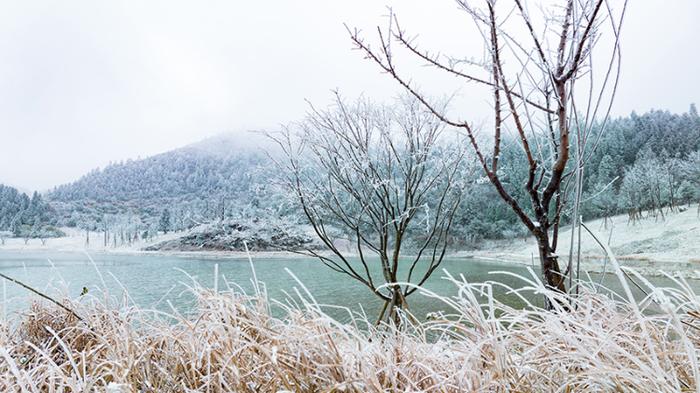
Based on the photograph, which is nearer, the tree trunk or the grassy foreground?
the grassy foreground

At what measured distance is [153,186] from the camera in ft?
271

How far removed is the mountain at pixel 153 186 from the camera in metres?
64.6

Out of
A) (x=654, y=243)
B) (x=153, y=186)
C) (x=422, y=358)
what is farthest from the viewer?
(x=153, y=186)

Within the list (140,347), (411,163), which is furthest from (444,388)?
(411,163)

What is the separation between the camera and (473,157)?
3602mm

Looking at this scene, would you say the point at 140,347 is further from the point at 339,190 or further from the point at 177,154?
the point at 177,154

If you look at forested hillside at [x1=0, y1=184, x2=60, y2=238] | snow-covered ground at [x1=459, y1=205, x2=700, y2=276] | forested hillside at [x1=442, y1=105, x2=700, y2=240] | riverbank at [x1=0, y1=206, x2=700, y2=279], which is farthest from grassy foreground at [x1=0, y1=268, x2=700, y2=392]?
forested hillside at [x1=0, y1=184, x2=60, y2=238]

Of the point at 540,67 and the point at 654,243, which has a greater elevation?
the point at 540,67

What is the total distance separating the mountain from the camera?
2542 inches

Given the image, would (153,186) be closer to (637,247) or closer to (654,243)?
(637,247)

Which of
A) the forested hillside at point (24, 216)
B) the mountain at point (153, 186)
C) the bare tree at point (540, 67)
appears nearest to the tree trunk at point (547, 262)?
the bare tree at point (540, 67)

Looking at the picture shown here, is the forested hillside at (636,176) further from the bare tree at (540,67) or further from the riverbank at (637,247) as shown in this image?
the bare tree at (540,67)

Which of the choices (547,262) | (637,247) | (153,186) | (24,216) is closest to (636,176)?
(637,247)

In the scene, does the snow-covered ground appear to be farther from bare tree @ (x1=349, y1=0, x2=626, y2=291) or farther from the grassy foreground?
the grassy foreground
